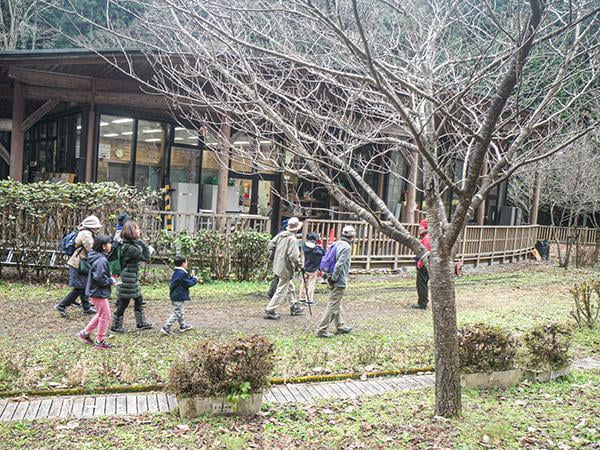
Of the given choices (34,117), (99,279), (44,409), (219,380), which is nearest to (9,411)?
(44,409)

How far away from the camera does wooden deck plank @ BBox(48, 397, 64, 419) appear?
4989 mm

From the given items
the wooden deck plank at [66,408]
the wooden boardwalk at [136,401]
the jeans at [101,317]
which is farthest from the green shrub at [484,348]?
the jeans at [101,317]

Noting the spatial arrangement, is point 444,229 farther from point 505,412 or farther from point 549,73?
point 549,73

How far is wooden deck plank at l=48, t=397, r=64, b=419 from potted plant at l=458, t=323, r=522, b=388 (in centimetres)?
417

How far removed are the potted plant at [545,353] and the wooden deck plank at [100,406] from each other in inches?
193

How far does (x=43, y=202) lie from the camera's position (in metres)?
11.1

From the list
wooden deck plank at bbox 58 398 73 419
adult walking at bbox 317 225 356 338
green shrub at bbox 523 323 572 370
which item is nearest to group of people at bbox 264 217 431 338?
adult walking at bbox 317 225 356 338

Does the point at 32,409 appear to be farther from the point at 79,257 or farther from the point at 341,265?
the point at 341,265

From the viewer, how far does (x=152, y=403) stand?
5.42 m

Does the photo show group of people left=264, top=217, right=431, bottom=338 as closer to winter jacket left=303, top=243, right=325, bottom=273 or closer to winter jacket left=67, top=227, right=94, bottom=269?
winter jacket left=303, top=243, right=325, bottom=273

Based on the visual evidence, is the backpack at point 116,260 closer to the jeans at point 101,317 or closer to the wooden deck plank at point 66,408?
the jeans at point 101,317

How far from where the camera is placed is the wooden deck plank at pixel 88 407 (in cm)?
506

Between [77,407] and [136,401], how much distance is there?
0.53 m

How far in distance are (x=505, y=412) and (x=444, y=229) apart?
2.06 m
